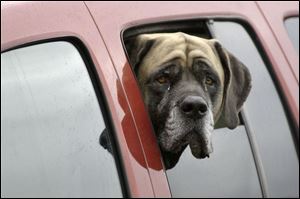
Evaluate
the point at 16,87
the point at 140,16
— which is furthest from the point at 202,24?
the point at 16,87

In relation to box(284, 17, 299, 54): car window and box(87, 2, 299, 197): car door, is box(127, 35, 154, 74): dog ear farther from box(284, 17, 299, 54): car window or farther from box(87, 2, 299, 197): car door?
box(284, 17, 299, 54): car window

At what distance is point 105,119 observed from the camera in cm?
367

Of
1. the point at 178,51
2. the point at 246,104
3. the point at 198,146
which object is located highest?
the point at 178,51

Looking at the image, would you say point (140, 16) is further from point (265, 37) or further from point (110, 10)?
point (265, 37)

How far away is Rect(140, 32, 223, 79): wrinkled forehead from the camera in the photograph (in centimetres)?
419

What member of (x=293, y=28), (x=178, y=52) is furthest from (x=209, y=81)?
(x=293, y=28)

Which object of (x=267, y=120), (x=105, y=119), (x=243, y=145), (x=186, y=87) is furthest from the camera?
(x=267, y=120)

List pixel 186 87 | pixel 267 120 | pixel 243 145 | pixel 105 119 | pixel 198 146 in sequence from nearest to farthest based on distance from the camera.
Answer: pixel 105 119 < pixel 198 146 < pixel 186 87 < pixel 243 145 < pixel 267 120

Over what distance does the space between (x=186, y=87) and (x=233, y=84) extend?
55cm

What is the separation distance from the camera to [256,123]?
4.38 metres

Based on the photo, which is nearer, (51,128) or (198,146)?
(51,128)

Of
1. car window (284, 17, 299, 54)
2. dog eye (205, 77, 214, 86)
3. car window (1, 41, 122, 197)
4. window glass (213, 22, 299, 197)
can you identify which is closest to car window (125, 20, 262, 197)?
window glass (213, 22, 299, 197)

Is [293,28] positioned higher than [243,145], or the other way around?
[293,28]

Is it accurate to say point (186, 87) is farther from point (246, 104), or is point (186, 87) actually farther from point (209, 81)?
point (246, 104)
